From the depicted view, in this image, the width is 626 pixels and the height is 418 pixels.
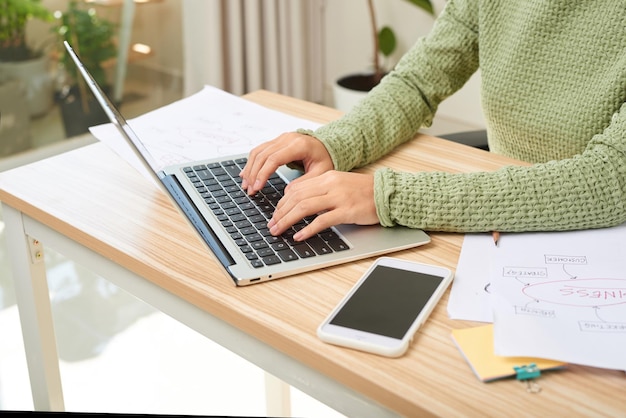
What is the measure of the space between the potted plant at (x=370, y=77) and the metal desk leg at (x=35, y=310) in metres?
1.77

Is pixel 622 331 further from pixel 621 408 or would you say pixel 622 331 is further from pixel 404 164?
pixel 404 164

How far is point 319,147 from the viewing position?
A: 1066 millimetres

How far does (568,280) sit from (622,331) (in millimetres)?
95

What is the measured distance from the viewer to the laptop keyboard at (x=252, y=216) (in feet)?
2.81

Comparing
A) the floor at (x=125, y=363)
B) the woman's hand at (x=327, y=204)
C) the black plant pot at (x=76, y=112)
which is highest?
the woman's hand at (x=327, y=204)

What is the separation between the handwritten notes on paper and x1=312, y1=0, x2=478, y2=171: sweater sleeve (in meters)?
0.29

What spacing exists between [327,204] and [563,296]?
0.96 ft

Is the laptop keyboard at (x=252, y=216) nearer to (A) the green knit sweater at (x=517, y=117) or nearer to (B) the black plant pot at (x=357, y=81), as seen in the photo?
(A) the green knit sweater at (x=517, y=117)

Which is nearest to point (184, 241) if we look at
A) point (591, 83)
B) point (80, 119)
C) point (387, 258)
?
point (387, 258)

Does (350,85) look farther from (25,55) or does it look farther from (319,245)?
(319,245)

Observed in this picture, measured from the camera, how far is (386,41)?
2.86m

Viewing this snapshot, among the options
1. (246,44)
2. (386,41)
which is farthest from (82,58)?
(386,41)

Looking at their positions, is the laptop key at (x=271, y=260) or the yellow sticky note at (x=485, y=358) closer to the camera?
the yellow sticky note at (x=485, y=358)


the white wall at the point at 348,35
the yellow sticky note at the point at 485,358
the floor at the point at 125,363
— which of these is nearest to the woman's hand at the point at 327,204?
the yellow sticky note at the point at 485,358
